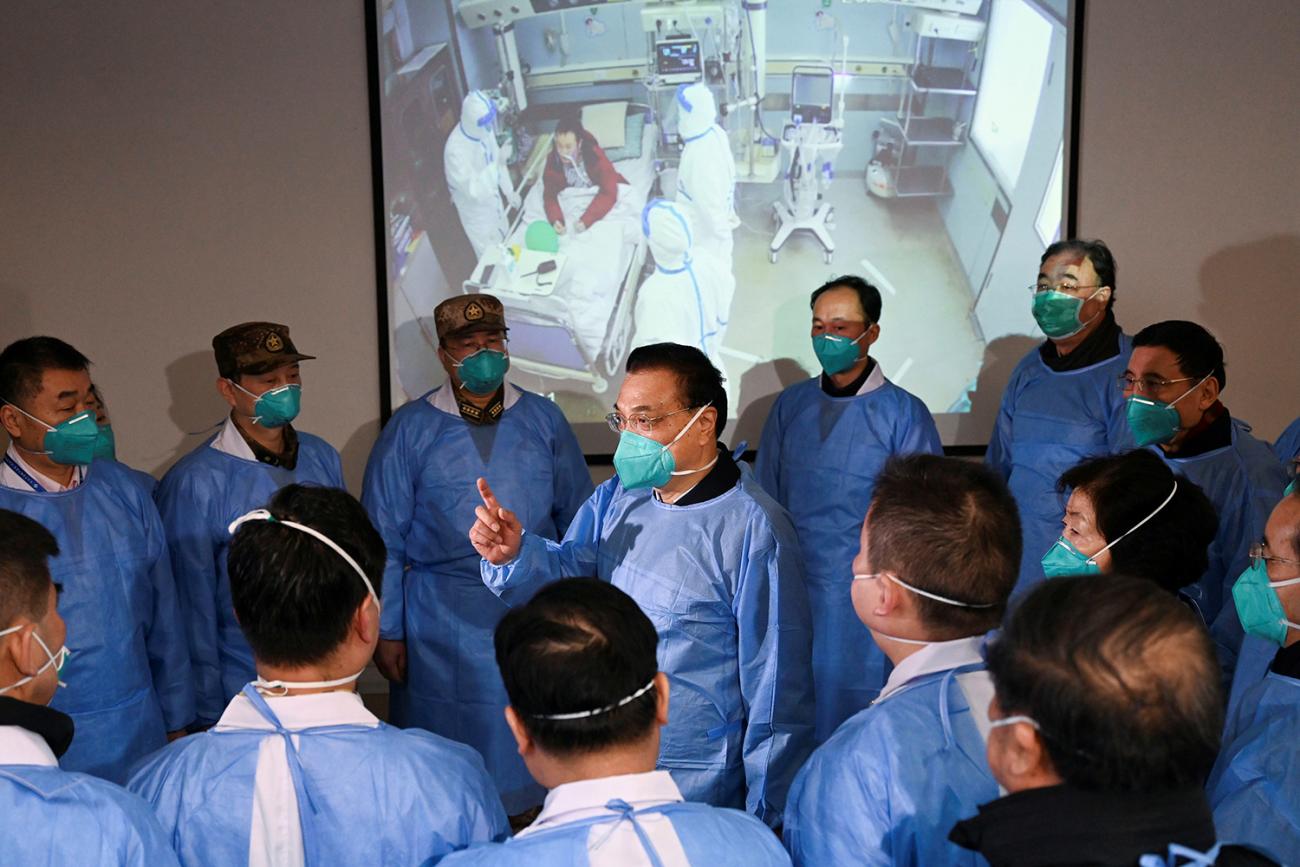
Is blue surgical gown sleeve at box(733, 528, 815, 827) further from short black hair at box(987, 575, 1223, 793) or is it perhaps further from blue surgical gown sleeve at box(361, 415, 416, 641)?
blue surgical gown sleeve at box(361, 415, 416, 641)

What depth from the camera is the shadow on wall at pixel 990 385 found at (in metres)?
4.25

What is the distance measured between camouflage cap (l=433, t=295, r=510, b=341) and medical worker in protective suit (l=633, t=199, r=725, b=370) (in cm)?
100

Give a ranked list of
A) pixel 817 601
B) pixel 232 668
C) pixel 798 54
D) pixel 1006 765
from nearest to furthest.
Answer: pixel 1006 765 → pixel 232 668 → pixel 817 601 → pixel 798 54

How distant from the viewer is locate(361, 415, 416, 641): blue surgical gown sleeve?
316 cm

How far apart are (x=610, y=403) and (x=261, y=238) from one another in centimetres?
135

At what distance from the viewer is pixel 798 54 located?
13.4 feet

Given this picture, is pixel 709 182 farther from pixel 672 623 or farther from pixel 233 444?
pixel 672 623

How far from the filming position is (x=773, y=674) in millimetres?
2057

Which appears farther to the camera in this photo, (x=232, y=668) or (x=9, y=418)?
(x=232, y=668)

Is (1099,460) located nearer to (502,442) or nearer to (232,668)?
(502,442)

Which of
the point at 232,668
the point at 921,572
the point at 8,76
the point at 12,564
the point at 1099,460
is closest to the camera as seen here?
the point at 12,564

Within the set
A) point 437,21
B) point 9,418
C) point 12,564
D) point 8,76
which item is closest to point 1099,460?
point 12,564

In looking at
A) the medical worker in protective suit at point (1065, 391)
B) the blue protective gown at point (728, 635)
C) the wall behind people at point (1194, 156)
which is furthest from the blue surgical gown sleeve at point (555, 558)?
the wall behind people at point (1194, 156)

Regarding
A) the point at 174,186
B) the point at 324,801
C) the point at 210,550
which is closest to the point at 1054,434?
the point at 210,550
